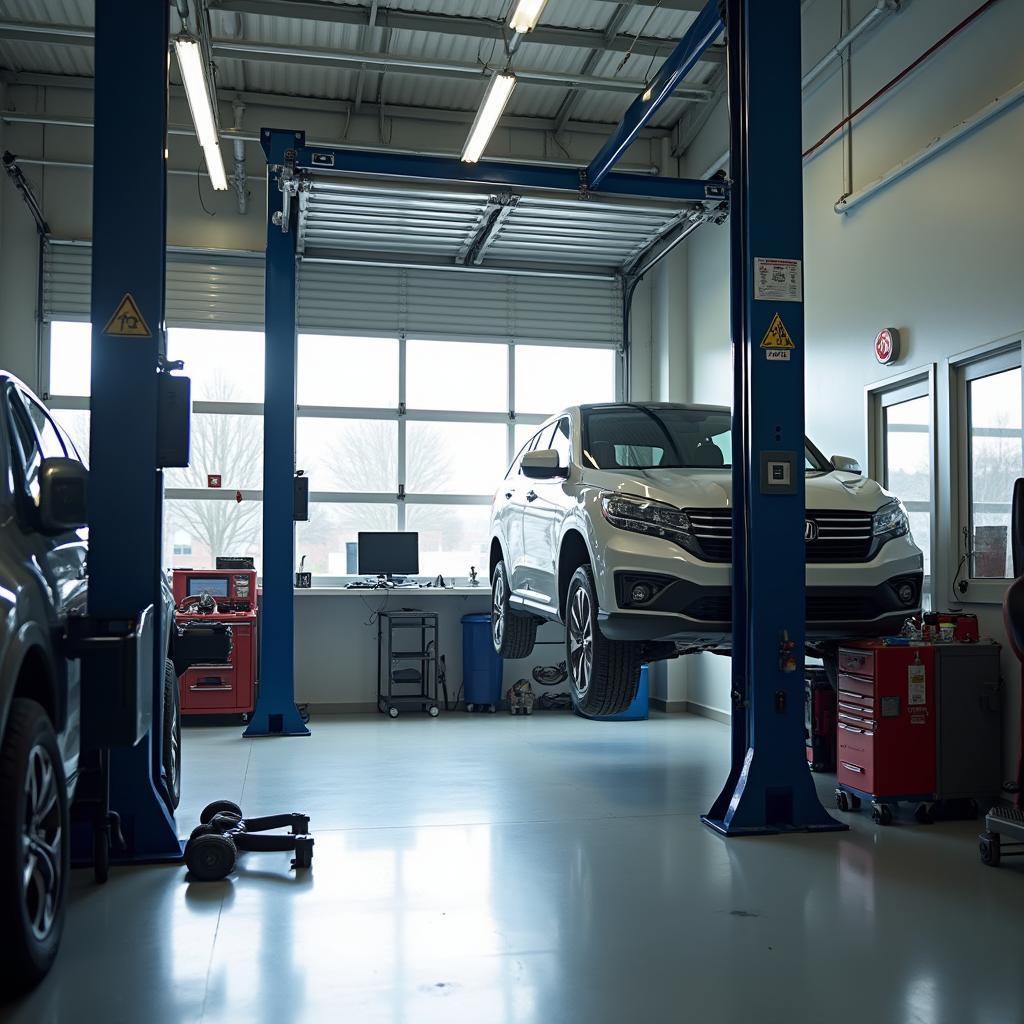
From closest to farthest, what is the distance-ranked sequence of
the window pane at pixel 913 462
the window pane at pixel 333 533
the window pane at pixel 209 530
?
the window pane at pixel 913 462 → the window pane at pixel 209 530 → the window pane at pixel 333 533

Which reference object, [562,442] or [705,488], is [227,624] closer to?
[562,442]

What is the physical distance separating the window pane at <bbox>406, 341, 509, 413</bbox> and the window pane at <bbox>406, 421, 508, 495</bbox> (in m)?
0.21

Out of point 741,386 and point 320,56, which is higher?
point 320,56

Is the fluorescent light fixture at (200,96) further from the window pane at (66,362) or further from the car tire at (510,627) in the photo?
the car tire at (510,627)

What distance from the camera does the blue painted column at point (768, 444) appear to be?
462cm

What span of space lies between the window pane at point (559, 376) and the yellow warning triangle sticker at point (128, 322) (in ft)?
22.1

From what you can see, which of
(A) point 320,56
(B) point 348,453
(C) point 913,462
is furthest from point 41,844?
(B) point 348,453

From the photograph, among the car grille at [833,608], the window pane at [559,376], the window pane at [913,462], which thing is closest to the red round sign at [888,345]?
the window pane at [913,462]

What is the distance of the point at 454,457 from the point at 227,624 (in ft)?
9.09

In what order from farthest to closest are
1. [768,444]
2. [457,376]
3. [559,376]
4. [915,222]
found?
[559,376], [457,376], [915,222], [768,444]

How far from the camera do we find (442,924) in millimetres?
3412

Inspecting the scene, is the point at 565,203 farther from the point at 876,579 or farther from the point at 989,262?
the point at 876,579

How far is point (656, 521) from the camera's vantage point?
4.70 m

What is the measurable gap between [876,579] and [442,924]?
2.49m
